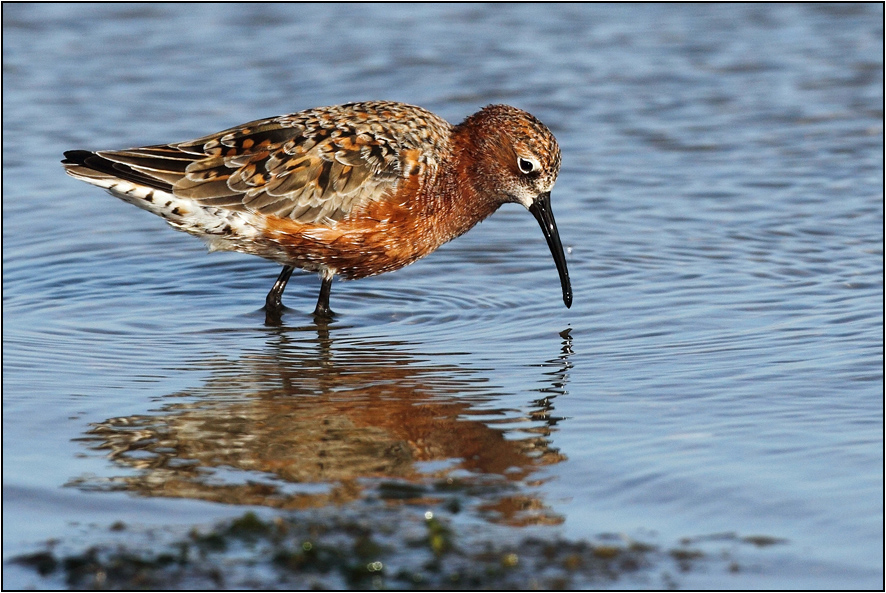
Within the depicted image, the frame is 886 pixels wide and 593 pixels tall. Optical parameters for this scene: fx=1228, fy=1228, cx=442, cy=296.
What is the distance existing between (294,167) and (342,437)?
3.01 m

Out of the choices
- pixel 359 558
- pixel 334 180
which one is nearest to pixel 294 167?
pixel 334 180

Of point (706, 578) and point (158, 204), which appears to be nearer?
point (706, 578)

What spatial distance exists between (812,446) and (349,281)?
4.86 m

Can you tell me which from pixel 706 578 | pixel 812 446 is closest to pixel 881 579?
pixel 706 578

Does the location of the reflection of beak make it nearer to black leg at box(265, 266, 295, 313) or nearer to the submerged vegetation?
black leg at box(265, 266, 295, 313)

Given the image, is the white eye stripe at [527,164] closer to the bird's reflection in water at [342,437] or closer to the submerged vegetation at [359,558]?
the bird's reflection in water at [342,437]

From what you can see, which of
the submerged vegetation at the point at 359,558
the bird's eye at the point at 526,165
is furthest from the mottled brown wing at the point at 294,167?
the submerged vegetation at the point at 359,558

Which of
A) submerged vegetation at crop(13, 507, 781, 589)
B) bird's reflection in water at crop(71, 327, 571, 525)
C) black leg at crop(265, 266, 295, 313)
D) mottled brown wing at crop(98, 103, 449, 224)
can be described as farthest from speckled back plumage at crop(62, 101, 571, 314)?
submerged vegetation at crop(13, 507, 781, 589)

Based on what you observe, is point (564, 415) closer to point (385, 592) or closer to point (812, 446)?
point (812, 446)

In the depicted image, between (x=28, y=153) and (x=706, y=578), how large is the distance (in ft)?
34.0

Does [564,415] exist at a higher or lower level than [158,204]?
lower

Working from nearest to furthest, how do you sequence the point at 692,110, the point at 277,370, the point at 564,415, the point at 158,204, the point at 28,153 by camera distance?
the point at 564,415, the point at 277,370, the point at 158,204, the point at 28,153, the point at 692,110

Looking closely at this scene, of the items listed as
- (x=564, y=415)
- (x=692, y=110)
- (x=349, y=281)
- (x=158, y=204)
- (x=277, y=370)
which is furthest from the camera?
(x=692, y=110)

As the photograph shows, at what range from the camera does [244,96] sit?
49.9ft
